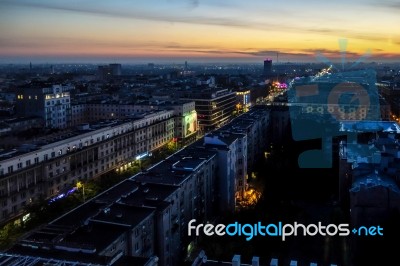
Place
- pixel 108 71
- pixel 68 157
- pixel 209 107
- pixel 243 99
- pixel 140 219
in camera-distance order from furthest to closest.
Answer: pixel 108 71 → pixel 243 99 → pixel 209 107 → pixel 68 157 → pixel 140 219

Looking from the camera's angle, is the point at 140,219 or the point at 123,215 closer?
the point at 140,219

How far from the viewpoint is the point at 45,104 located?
15.5 meters

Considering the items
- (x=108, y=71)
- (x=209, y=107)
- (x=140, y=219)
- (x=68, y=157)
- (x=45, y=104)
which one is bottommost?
(x=68, y=157)

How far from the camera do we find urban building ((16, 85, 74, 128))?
15445 mm

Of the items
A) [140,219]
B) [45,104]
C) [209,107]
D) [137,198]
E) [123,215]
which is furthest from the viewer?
[209,107]

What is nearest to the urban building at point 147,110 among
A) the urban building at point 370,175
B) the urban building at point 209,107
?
the urban building at point 209,107

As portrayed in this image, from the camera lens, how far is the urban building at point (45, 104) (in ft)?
50.7

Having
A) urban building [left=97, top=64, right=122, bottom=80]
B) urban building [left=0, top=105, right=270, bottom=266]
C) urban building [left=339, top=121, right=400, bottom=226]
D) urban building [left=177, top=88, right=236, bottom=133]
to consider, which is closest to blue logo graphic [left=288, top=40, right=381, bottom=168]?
urban building [left=339, top=121, right=400, bottom=226]

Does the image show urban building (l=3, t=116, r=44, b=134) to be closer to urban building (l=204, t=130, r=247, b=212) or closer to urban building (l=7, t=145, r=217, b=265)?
urban building (l=204, t=130, r=247, b=212)

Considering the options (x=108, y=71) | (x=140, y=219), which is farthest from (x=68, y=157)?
(x=108, y=71)

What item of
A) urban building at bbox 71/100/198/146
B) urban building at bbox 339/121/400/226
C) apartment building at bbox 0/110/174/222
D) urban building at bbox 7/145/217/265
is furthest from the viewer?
urban building at bbox 71/100/198/146

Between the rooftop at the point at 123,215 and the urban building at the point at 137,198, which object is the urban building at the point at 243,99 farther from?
the rooftop at the point at 123,215

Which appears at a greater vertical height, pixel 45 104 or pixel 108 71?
pixel 108 71

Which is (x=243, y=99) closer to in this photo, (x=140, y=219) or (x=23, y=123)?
(x=23, y=123)
